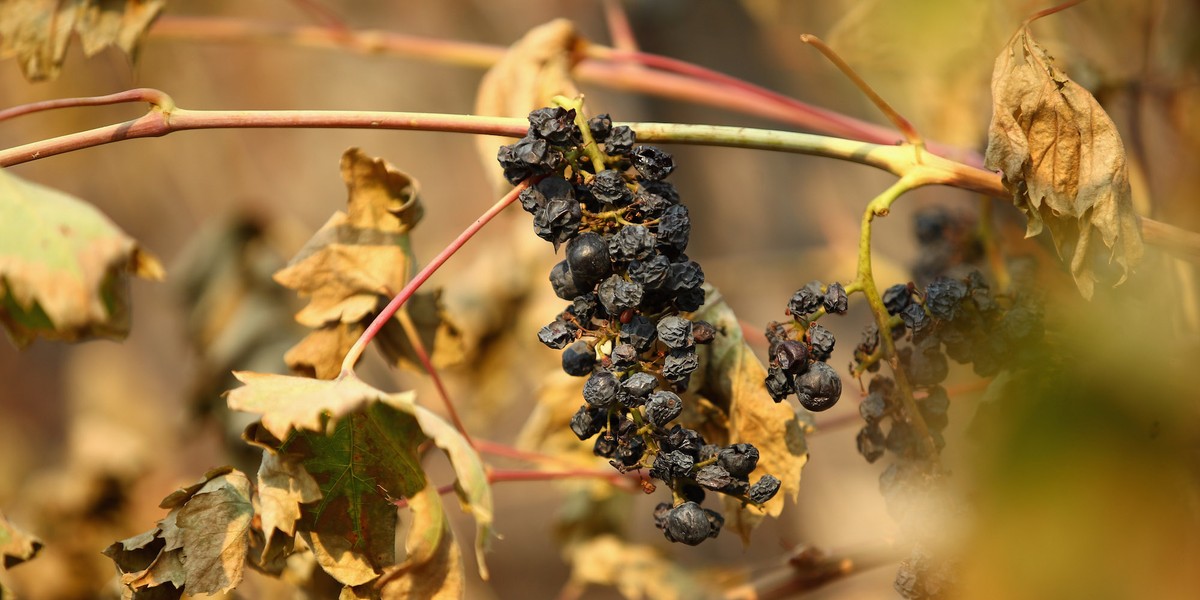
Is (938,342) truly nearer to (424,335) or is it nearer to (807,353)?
(807,353)

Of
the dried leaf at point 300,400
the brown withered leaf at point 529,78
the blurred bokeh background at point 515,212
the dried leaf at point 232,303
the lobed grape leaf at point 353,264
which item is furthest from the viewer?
the dried leaf at point 232,303

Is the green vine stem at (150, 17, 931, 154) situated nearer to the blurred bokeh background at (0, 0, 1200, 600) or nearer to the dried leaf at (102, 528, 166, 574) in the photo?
the blurred bokeh background at (0, 0, 1200, 600)

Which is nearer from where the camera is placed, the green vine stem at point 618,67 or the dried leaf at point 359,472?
the dried leaf at point 359,472

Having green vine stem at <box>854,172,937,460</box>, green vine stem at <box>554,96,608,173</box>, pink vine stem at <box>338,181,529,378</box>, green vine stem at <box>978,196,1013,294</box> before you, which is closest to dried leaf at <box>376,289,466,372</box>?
pink vine stem at <box>338,181,529,378</box>

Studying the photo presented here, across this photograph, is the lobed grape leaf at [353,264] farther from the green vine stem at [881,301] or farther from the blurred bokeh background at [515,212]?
the green vine stem at [881,301]

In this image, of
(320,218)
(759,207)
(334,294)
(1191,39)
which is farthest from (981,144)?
(320,218)

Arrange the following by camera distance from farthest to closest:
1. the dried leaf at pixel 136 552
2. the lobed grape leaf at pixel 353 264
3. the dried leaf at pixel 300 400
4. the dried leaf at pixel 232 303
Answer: the dried leaf at pixel 232 303, the lobed grape leaf at pixel 353 264, the dried leaf at pixel 136 552, the dried leaf at pixel 300 400

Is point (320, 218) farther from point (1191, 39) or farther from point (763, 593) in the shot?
point (1191, 39)

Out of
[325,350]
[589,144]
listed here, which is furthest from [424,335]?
[589,144]

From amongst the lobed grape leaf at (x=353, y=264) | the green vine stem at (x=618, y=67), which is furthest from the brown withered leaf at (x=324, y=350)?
the green vine stem at (x=618, y=67)
